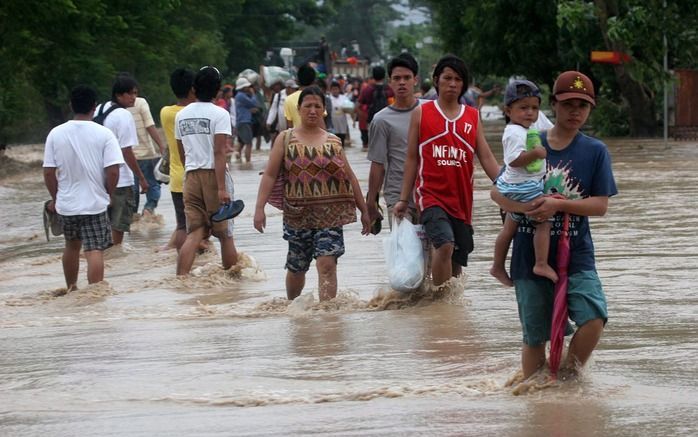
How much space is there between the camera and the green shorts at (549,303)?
608 cm

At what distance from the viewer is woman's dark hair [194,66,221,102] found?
10781mm

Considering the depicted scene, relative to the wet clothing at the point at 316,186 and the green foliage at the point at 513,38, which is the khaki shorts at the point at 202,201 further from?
the green foliage at the point at 513,38

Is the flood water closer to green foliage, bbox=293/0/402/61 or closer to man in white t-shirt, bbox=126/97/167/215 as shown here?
man in white t-shirt, bbox=126/97/167/215

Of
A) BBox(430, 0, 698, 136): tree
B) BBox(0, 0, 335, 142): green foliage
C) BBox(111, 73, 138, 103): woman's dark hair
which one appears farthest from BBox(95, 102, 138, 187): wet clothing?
BBox(430, 0, 698, 136): tree

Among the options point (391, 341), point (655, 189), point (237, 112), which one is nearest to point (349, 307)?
point (391, 341)

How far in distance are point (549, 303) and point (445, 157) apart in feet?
8.32

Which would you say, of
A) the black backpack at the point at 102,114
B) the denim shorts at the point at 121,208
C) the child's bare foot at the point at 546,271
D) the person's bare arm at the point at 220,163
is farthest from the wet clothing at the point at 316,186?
the black backpack at the point at 102,114

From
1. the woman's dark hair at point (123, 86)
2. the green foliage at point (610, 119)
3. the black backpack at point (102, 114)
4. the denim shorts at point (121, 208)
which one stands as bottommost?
the green foliage at point (610, 119)

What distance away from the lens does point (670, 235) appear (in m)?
12.8

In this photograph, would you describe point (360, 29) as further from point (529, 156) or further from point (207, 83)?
point (529, 156)

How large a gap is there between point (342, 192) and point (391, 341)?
56.2 inches

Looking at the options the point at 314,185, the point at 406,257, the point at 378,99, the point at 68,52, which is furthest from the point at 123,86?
the point at 68,52

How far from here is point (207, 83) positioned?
10805mm

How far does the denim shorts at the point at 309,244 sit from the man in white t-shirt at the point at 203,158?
1.63 m
